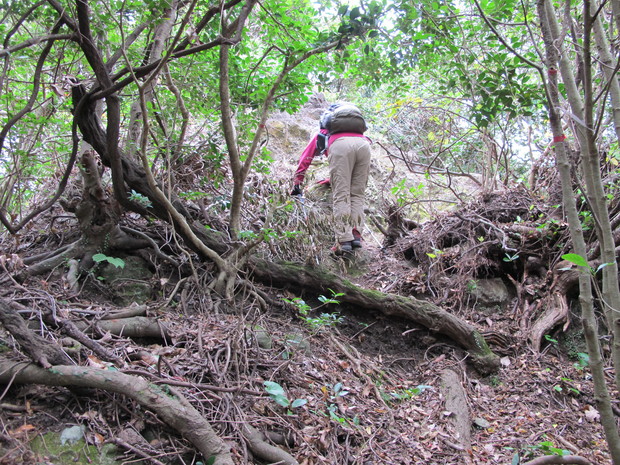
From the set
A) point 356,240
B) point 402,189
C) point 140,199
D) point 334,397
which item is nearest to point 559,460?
point 334,397

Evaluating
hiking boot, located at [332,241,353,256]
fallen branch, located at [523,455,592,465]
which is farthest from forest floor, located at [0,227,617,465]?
hiking boot, located at [332,241,353,256]

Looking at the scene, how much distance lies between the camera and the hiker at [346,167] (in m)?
5.44

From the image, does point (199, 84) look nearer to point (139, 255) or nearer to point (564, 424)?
point (139, 255)

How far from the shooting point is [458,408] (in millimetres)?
3340

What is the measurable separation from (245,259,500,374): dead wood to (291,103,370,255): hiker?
1270 millimetres

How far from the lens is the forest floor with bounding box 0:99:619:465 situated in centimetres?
212

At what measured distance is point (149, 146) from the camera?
4.90 m

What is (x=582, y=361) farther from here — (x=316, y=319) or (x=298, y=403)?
(x=298, y=403)

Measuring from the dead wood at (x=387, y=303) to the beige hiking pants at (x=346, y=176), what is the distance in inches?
52.6

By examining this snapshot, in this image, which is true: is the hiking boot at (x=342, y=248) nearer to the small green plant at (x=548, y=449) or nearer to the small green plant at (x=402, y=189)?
the small green plant at (x=402, y=189)

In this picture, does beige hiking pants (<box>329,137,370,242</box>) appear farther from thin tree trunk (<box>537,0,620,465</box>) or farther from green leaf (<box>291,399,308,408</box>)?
thin tree trunk (<box>537,0,620,465</box>)

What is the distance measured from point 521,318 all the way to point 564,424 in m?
1.36

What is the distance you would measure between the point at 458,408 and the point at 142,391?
2.54 meters

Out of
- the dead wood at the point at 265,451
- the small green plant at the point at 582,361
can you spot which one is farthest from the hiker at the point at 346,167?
the dead wood at the point at 265,451
